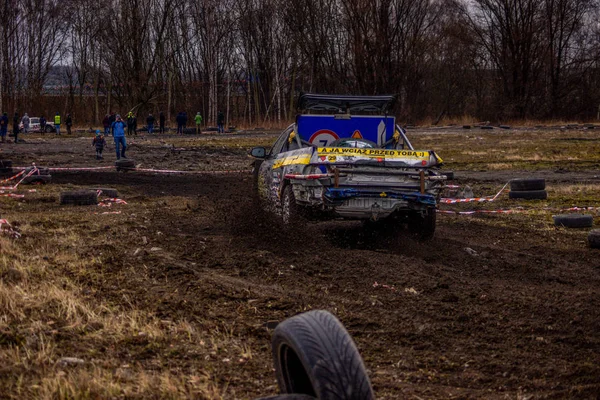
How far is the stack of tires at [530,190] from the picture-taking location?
15.9 metres

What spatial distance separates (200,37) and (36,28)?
1425 cm

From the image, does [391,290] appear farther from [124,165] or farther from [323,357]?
[124,165]

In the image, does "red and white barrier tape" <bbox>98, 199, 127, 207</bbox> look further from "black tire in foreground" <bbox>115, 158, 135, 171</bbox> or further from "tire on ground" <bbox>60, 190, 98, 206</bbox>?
"black tire in foreground" <bbox>115, 158, 135, 171</bbox>

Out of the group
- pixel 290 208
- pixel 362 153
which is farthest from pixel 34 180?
pixel 362 153

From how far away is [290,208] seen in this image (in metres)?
10.3

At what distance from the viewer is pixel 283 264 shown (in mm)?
8586

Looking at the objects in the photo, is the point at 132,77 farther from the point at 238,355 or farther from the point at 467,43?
the point at 238,355

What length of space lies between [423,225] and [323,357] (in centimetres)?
700

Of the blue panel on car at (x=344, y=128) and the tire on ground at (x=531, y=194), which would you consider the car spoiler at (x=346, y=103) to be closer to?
the blue panel on car at (x=344, y=128)

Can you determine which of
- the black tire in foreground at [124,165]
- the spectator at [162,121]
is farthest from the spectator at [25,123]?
the black tire in foreground at [124,165]

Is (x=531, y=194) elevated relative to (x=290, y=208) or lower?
lower

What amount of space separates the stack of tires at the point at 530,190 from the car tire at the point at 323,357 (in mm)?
12936

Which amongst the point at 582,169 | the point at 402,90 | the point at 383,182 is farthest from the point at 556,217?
the point at 402,90

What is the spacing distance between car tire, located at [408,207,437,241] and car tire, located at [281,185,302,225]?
141 cm
